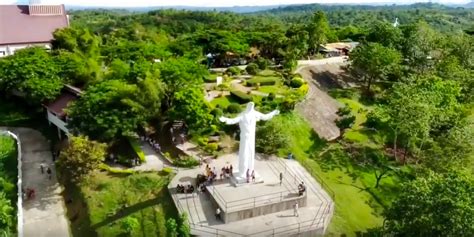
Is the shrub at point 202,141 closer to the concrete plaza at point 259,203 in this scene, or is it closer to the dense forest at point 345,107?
the dense forest at point 345,107

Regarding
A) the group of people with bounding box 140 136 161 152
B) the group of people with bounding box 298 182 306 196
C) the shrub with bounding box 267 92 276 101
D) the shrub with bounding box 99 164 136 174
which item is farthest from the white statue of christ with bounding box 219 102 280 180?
the shrub with bounding box 267 92 276 101

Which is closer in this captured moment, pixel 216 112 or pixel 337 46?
pixel 216 112

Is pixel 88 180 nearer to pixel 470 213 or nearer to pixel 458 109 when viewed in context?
pixel 470 213

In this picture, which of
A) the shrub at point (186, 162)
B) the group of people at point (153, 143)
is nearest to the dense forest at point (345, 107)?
the group of people at point (153, 143)

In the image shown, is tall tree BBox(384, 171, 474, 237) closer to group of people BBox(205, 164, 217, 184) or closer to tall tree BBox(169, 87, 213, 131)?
group of people BBox(205, 164, 217, 184)

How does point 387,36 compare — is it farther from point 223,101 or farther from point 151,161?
point 151,161

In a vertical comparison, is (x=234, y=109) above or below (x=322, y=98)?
above

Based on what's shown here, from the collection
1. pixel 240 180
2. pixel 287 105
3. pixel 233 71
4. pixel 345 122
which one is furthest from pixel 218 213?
pixel 233 71
